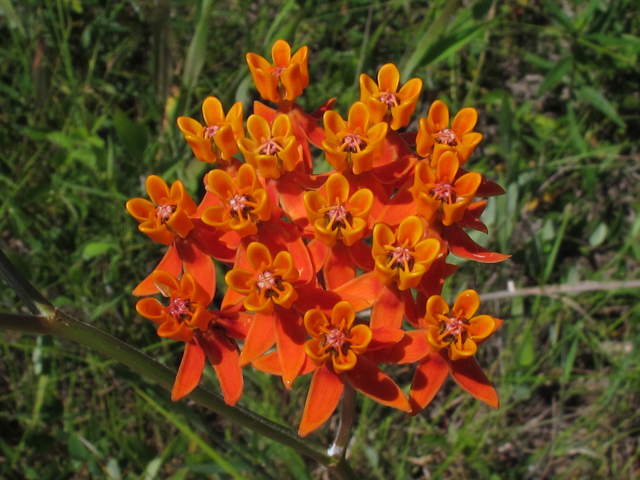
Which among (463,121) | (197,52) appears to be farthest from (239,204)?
(197,52)

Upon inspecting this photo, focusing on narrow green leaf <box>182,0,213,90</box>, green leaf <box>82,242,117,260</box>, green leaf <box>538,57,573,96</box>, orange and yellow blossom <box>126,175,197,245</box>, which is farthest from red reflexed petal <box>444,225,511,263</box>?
narrow green leaf <box>182,0,213,90</box>

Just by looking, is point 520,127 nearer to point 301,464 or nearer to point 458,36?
point 458,36

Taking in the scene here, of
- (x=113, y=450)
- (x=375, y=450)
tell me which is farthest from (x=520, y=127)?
(x=113, y=450)

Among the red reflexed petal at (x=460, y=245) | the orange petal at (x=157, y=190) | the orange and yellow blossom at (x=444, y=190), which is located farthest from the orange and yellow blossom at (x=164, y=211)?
the red reflexed petal at (x=460, y=245)

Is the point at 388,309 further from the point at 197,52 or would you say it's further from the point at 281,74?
the point at 197,52

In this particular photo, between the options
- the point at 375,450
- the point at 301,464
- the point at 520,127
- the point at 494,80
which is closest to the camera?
the point at 301,464
